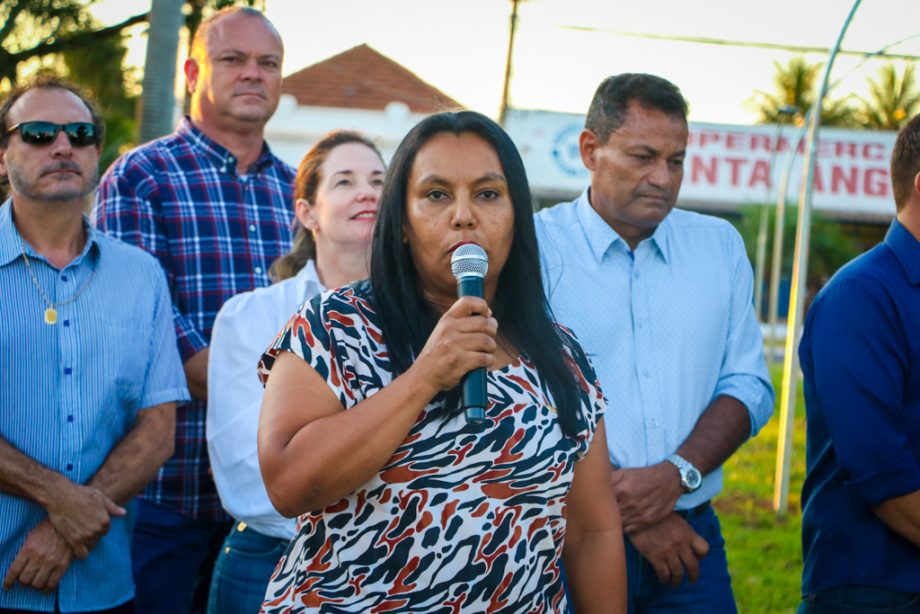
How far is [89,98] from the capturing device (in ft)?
13.5

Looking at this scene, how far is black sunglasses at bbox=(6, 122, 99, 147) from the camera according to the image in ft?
A: 12.5

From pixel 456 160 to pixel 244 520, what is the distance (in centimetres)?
162

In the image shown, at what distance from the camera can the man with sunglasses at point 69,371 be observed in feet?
11.4

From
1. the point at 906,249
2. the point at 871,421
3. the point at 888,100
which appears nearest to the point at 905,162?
the point at 906,249

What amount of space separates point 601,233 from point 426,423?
1.69 m

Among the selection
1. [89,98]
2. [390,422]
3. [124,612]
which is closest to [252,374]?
[124,612]

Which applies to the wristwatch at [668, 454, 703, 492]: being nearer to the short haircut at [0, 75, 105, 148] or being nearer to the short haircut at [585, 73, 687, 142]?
the short haircut at [585, 73, 687, 142]

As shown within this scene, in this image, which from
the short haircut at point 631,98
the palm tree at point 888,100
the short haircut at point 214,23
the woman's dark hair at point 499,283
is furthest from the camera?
the palm tree at point 888,100

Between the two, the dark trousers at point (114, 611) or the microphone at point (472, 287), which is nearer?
the microphone at point (472, 287)

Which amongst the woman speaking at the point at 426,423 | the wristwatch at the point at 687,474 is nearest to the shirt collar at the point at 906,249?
the wristwatch at the point at 687,474

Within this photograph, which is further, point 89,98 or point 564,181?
point 564,181

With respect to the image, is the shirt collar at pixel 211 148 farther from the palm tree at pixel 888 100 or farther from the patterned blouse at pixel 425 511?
the palm tree at pixel 888 100

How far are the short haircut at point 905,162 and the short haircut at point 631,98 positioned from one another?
0.74 m

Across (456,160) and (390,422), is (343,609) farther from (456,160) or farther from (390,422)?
(456,160)
